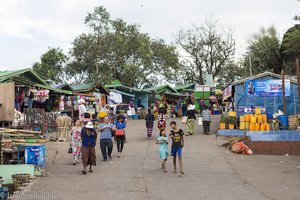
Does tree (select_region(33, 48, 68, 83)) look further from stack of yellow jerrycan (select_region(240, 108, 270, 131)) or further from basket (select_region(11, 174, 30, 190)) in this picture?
basket (select_region(11, 174, 30, 190))

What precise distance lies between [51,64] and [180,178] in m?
Result: 33.7

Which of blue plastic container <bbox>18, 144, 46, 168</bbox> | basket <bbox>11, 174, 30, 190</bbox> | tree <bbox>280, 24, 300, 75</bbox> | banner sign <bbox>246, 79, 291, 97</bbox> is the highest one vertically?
tree <bbox>280, 24, 300, 75</bbox>

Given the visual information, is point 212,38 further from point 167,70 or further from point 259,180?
point 259,180

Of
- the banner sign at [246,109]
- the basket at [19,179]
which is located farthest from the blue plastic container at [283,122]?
the basket at [19,179]

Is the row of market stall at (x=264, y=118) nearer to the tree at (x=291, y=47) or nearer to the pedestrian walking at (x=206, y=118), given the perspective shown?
the pedestrian walking at (x=206, y=118)

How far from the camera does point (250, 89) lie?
1838 centimetres

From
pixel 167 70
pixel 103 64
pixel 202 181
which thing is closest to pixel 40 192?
pixel 202 181

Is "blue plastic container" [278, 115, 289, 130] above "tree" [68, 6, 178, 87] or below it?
below

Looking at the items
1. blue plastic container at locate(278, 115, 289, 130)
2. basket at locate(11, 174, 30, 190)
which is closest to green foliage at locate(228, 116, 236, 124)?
blue plastic container at locate(278, 115, 289, 130)

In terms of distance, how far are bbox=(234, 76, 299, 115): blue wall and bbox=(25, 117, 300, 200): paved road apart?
5.10m

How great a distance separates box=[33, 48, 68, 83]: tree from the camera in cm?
3997

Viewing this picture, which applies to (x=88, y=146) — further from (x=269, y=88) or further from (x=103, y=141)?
(x=269, y=88)

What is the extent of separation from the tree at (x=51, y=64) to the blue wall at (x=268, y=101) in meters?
25.3

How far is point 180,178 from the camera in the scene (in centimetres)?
982
